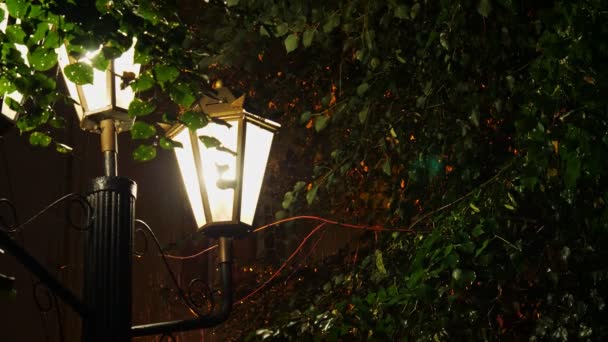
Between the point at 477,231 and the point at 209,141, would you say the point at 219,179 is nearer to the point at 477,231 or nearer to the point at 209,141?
the point at 209,141

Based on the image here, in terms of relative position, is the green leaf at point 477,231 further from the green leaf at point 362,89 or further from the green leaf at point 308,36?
the green leaf at point 308,36

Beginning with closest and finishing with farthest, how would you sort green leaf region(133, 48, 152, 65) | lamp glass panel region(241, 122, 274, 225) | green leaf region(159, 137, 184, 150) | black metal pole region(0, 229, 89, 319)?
black metal pole region(0, 229, 89, 319) → green leaf region(133, 48, 152, 65) → green leaf region(159, 137, 184, 150) → lamp glass panel region(241, 122, 274, 225)

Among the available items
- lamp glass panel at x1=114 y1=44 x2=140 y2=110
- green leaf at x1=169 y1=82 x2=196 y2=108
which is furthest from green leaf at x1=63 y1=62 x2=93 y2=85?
green leaf at x1=169 y1=82 x2=196 y2=108

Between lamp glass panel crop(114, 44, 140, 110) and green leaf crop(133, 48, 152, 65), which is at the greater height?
green leaf crop(133, 48, 152, 65)

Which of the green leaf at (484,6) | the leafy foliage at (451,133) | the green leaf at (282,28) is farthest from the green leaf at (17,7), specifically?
the green leaf at (484,6)

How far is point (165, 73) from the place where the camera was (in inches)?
185

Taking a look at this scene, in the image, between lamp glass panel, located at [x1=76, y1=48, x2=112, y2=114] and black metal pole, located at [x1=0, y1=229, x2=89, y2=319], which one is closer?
black metal pole, located at [x1=0, y1=229, x2=89, y2=319]

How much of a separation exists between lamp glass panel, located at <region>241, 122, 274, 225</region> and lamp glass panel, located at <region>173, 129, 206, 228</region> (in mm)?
244

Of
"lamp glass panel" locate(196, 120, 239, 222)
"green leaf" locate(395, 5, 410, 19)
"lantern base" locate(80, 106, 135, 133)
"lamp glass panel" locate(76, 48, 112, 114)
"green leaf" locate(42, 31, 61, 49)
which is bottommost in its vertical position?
"lamp glass panel" locate(196, 120, 239, 222)

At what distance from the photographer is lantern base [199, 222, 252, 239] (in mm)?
5051

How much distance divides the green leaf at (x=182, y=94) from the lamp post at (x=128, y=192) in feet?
0.66

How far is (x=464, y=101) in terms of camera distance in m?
5.67

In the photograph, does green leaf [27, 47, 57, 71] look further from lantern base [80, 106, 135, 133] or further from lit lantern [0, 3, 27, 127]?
lantern base [80, 106, 135, 133]

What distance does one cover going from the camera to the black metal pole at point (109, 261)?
413cm
